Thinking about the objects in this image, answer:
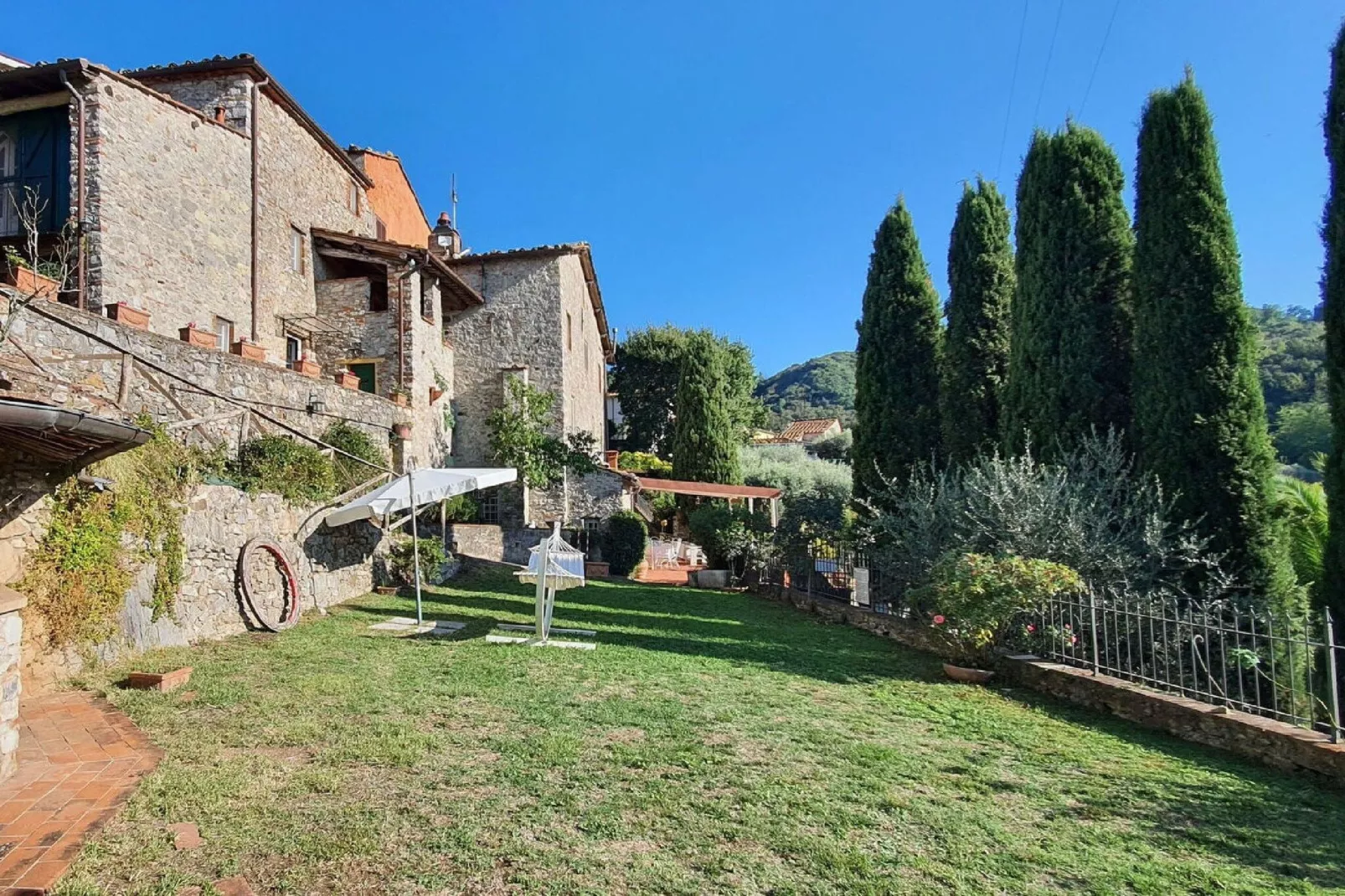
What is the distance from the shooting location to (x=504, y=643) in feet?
27.0

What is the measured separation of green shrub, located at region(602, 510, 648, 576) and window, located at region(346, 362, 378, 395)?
7259 millimetres

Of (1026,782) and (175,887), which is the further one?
(1026,782)

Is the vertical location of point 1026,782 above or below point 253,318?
below

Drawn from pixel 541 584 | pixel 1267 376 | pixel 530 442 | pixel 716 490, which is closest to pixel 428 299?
pixel 530 442

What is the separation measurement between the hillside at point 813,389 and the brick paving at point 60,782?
63.7 m

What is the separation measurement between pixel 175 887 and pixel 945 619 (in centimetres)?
719

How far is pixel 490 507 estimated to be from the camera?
65.7ft

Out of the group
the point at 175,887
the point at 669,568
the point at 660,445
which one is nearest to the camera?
the point at 175,887

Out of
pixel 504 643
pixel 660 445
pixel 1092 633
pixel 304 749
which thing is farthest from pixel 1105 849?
pixel 660 445

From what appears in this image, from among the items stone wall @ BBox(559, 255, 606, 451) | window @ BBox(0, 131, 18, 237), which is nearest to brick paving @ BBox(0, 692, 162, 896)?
window @ BBox(0, 131, 18, 237)

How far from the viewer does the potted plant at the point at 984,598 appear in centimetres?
720

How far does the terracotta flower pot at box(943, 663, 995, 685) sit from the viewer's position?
7445 mm

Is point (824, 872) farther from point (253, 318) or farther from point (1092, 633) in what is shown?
point (253, 318)

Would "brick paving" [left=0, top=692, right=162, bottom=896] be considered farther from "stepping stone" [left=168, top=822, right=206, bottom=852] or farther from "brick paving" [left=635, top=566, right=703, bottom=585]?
"brick paving" [left=635, top=566, right=703, bottom=585]
